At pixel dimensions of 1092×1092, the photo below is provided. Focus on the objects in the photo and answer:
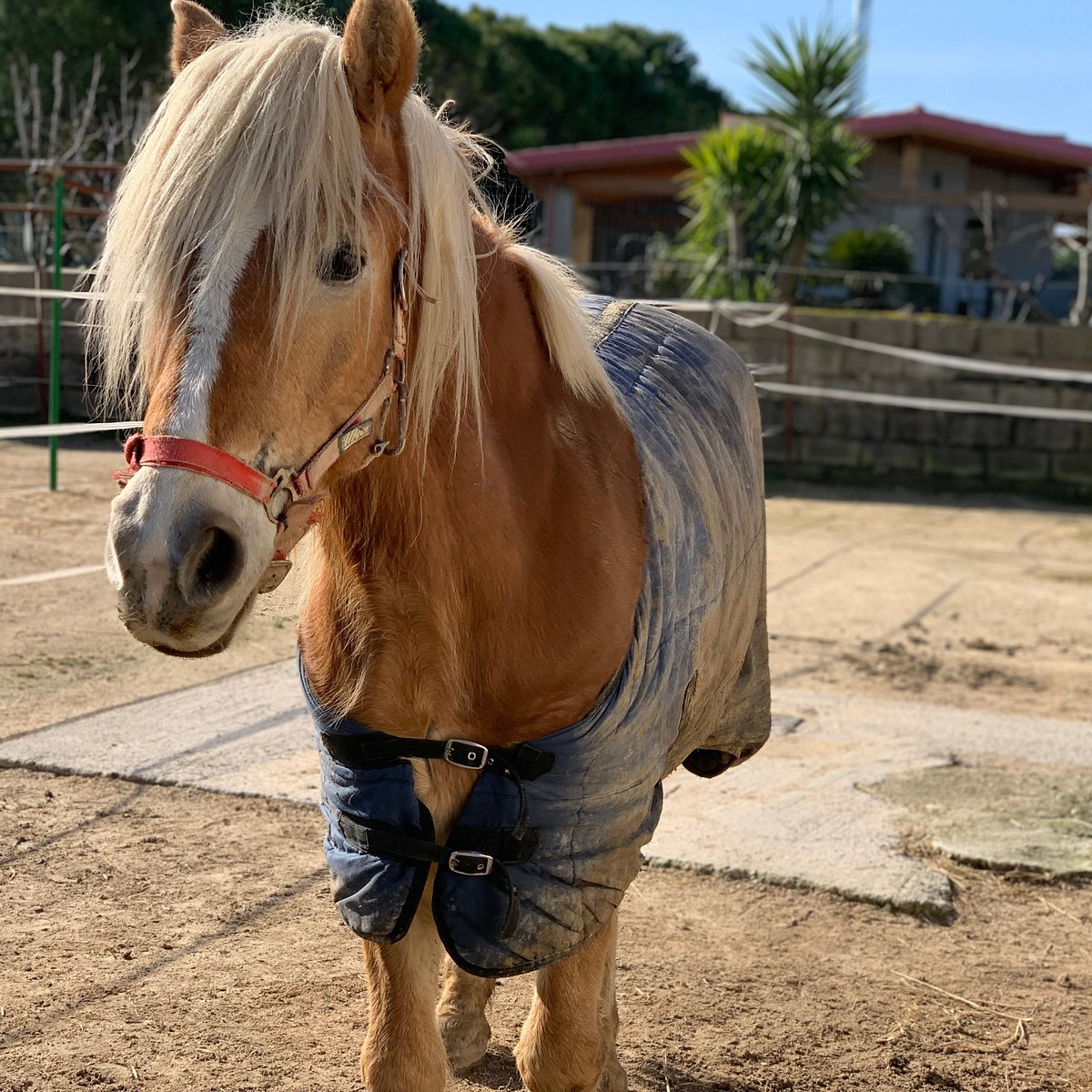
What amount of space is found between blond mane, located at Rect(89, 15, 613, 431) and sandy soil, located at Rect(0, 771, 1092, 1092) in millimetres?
1240

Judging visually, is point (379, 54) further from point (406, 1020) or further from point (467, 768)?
point (406, 1020)

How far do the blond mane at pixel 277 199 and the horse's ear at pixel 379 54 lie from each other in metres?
0.02

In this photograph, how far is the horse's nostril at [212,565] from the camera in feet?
4.30

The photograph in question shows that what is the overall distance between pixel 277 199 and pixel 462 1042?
61.5 inches

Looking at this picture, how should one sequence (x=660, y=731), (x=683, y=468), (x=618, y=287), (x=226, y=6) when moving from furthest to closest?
(x=618, y=287)
(x=226, y=6)
(x=683, y=468)
(x=660, y=731)

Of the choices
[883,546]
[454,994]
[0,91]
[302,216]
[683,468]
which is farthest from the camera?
[0,91]

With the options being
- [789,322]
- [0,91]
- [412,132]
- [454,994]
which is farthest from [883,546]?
[0,91]

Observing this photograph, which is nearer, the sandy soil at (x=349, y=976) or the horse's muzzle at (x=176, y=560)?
the horse's muzzle at (x=176, y=560)

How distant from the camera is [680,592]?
1959mm

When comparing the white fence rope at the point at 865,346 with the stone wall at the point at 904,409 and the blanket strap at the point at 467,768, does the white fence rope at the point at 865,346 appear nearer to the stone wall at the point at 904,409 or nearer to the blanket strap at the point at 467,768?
the stone wall at the point at 904,409

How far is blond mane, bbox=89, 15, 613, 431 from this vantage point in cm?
141

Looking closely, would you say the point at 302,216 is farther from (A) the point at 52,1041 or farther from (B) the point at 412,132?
(A) the point at 52,1041

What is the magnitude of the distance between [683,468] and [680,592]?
254mm

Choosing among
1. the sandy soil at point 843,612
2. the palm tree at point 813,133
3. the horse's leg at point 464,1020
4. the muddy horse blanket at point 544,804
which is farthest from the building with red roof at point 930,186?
the muddy horse blanket at point 544,804
